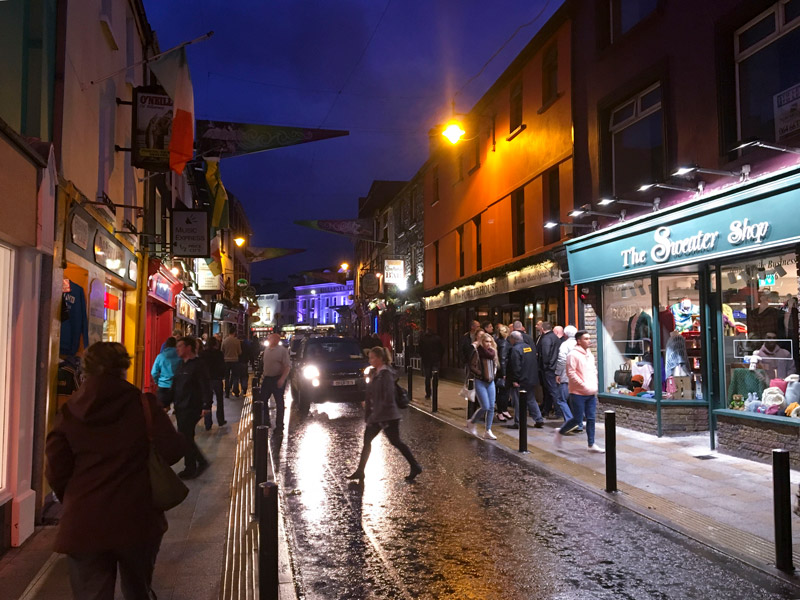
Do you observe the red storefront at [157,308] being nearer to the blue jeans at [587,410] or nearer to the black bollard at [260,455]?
the black bollard at [260,455]

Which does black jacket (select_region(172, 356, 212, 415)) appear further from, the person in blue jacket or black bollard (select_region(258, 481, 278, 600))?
black bollard (select_region(258, 481, 278, 600))

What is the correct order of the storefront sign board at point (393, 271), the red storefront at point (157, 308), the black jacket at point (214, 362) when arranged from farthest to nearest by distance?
the storefront sign board at point (393, 271) → the red storefront at point (157, 308) → the black jacket at point (214, 362)

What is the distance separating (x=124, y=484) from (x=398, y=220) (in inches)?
1231

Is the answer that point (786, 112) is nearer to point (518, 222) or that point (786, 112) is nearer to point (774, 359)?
point (774, 359)

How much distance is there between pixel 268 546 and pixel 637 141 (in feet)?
36.7

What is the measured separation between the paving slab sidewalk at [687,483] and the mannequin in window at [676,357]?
1174 mm

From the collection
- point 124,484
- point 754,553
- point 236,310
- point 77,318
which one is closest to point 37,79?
point 77,318

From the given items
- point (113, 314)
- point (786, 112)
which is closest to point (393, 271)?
point (113, 314)

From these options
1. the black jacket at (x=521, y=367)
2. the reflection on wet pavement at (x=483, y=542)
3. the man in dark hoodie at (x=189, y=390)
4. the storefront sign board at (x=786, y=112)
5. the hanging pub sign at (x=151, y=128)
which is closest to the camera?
the reflection on wet pavement at (x=483, y=542)

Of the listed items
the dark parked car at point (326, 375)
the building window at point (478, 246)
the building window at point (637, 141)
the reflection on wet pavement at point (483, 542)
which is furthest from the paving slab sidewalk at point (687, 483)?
the building window at point (478, 246)

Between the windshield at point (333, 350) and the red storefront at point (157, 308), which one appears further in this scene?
the windshield at point (333, 350)

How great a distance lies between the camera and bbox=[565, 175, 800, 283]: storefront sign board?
834 centimetres

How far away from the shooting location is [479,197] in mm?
20578

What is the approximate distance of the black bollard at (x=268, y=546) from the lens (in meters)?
3.58
